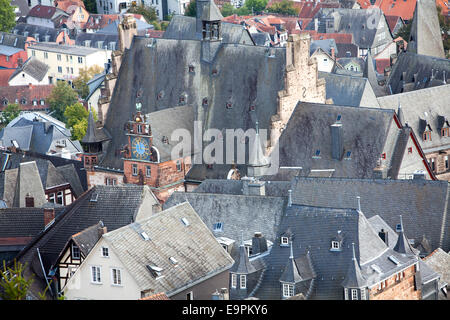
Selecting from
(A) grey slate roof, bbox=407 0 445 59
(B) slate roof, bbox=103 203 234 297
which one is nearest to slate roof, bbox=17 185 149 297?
(B) slate roof, bbox=103 203 234 297

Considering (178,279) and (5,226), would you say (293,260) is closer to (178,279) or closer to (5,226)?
(178,279)

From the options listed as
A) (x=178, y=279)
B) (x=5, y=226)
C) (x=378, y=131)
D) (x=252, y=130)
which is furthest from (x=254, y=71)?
(x=178, y=279)

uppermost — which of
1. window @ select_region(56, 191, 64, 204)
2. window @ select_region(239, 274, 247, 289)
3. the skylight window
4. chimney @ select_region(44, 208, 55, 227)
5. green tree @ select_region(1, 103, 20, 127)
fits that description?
the skylight window

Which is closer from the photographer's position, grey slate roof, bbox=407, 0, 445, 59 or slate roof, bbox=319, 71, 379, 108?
slate roof, bbox=319, 71, 379, 108

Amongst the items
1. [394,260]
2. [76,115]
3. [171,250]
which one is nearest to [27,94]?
[76,115]

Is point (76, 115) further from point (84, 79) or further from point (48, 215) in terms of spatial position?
point (48, 215)

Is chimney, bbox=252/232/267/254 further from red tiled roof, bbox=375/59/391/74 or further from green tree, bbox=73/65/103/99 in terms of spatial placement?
green tree, bbox=73/65/103/99

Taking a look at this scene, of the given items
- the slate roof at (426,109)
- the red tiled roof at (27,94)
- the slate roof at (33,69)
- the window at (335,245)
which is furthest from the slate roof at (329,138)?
the slate roof at (33,69)
